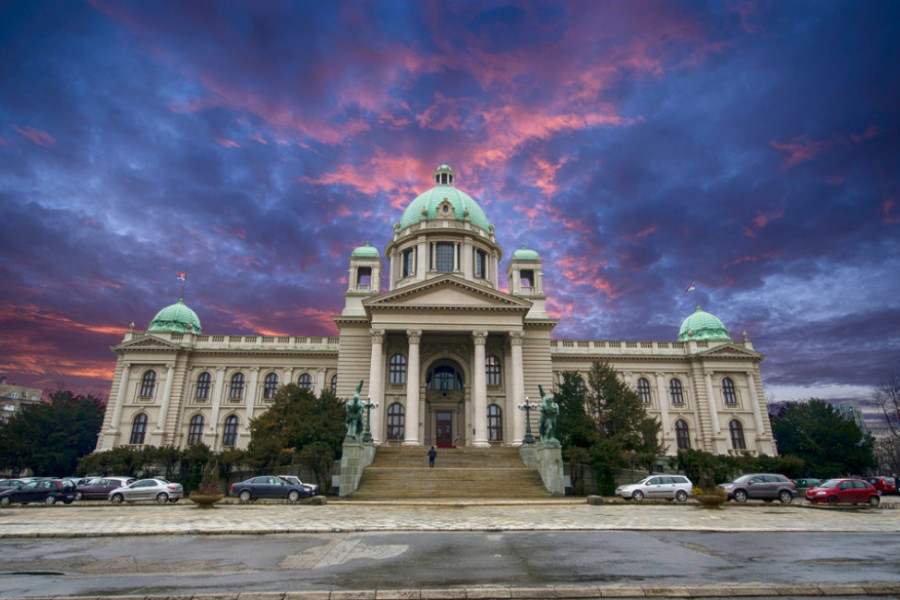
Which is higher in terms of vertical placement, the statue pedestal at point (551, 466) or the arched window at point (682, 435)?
the arched window at point (682, 435)

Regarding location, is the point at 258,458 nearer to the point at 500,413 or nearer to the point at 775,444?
the point at 500,413

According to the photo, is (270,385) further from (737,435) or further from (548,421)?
(737,435)

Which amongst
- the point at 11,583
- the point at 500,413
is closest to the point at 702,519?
the point at 11,583

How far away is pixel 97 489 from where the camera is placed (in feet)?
89.5

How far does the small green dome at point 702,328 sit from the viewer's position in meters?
54.9

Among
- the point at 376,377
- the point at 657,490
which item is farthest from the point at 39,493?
the point at 657,490

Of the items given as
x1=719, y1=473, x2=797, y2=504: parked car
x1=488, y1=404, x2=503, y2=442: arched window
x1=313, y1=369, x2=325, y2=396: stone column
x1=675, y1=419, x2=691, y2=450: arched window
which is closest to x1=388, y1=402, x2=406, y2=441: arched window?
x1=488, y1=404, x2=503, y2=442: arched window

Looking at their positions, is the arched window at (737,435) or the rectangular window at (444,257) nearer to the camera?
the rectangular window at (444,257)

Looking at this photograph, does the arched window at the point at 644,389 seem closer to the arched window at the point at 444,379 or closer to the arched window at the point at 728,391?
the arched window at the point at 728,391

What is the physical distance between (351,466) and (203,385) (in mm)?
29464

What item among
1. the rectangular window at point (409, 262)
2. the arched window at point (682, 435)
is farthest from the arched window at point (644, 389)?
the rectangular window at point (409, 262)

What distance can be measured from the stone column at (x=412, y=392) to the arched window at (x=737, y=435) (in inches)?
1284

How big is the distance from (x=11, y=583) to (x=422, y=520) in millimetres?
10955

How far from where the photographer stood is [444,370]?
43969 mm
